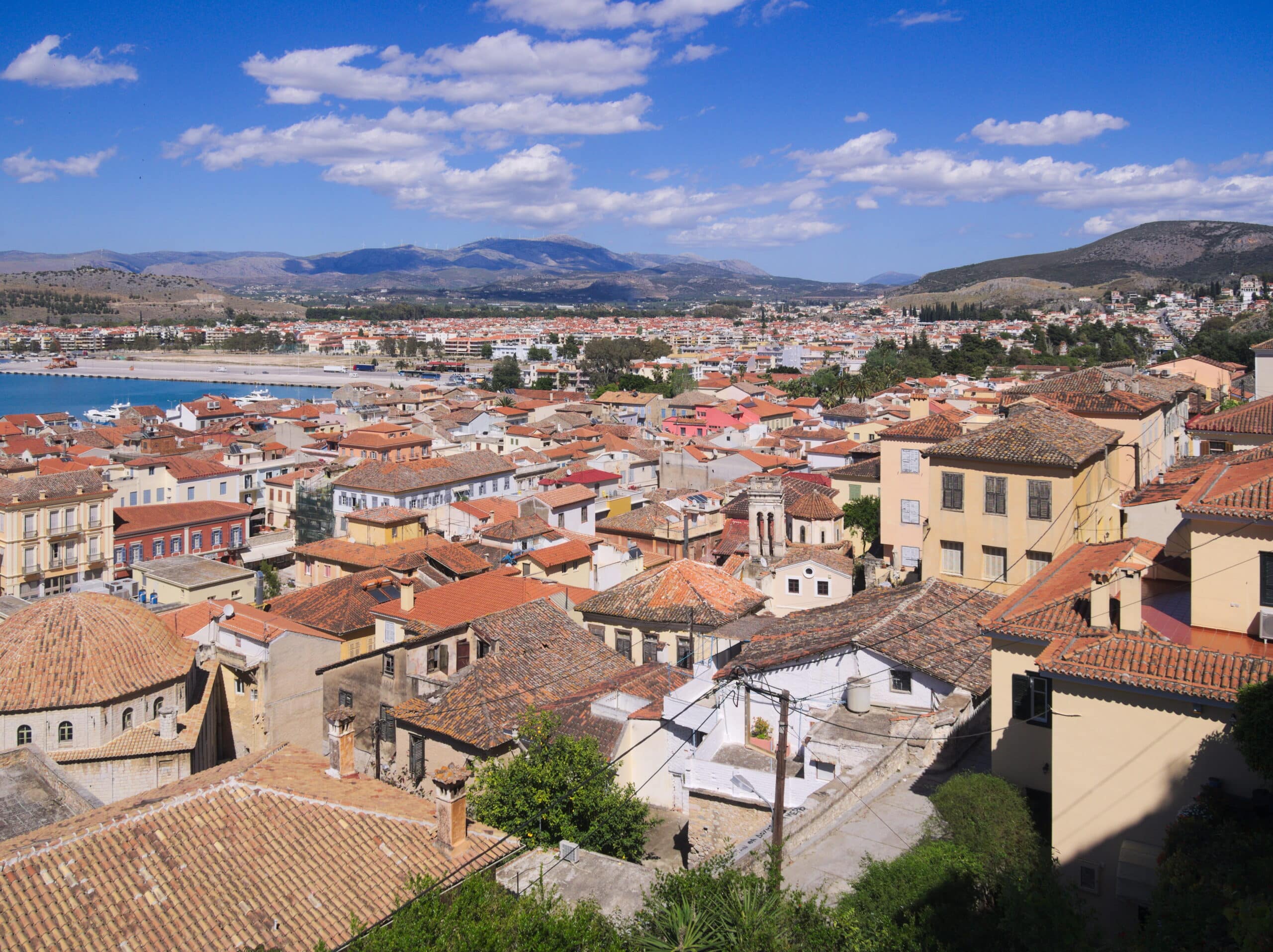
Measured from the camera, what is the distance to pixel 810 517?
95.2 ft

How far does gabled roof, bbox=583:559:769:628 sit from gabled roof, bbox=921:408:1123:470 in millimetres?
4559

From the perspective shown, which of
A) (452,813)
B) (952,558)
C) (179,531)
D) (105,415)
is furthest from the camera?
(105,415)

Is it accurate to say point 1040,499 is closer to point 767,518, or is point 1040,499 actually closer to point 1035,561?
point 1035,561

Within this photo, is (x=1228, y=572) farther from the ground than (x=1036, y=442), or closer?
closer

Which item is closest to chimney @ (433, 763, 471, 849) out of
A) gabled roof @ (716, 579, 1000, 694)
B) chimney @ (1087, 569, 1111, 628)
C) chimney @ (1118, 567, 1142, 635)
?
gabled roof @ (716, 579, 1000, 694)

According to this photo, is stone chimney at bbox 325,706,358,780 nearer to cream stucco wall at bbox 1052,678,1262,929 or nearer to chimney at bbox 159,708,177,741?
chimney at bbox 159,708,177,741

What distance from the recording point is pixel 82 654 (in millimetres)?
15641

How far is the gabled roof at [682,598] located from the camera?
1853 cm

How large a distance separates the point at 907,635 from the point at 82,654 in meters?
12.3

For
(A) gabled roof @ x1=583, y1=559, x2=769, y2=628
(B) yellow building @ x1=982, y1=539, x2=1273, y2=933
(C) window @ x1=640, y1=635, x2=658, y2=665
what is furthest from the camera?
(C) window @ x1=640, y1=635, x2=658, y2=665

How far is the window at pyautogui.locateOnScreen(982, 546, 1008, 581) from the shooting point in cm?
1644

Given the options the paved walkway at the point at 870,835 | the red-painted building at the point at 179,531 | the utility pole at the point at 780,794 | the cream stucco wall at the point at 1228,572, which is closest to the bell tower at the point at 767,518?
the paved walkway at the point at 870,835

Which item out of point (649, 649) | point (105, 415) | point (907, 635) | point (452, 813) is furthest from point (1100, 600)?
point (105, 415)

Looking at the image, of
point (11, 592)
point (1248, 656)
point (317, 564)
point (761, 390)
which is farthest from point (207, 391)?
point (1248, 656)
